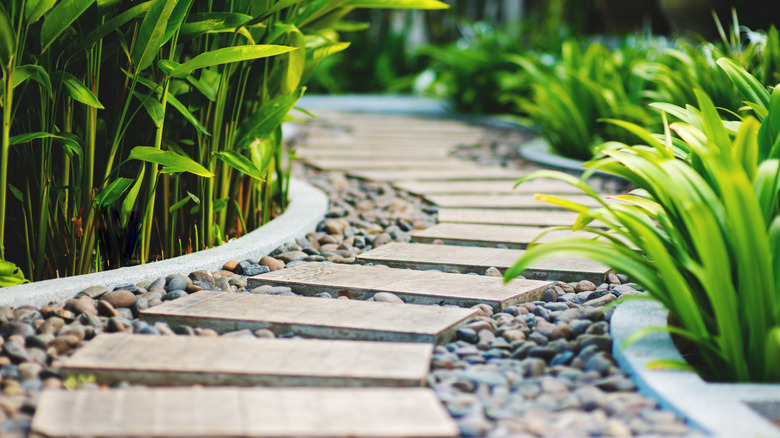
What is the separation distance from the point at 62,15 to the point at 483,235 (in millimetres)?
1368

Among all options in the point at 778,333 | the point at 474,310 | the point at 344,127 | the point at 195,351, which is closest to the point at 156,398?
the point at 195,351

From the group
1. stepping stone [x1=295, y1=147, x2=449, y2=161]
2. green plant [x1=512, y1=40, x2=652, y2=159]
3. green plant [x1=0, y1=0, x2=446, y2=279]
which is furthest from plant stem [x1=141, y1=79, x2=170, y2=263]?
green plant [x1=512, y1=40, x2=652, y2=159]

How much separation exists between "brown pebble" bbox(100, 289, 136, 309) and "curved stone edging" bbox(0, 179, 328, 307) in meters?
0.06

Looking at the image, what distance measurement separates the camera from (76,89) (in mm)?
1560

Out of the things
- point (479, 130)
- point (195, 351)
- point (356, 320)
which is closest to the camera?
point (195, 351)

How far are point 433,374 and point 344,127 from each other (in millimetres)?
3802

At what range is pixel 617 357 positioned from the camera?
4.40ft

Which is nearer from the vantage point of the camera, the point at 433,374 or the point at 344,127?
the point at 433,374

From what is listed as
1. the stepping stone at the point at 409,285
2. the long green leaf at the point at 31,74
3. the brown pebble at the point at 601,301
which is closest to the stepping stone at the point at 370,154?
the stepping stone at the point at 409,285

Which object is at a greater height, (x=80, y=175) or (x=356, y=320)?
(x=80, y=175)

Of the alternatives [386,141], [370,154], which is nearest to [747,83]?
[370,154]

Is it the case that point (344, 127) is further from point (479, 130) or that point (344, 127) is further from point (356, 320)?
point (356, 320)

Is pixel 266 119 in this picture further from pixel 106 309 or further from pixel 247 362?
pixel 247 362

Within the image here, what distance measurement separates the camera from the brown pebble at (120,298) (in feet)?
5.17
